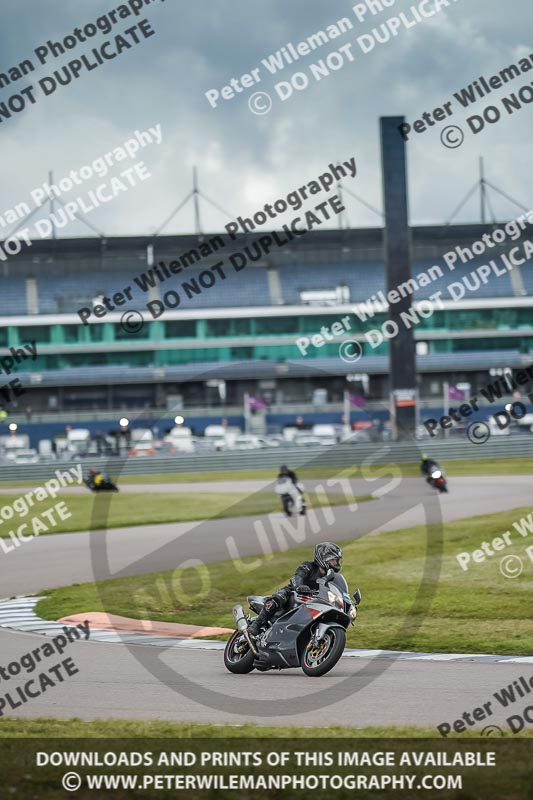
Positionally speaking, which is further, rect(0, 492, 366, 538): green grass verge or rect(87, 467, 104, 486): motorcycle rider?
rect(87, 467, 104, 486): motorcycle rider

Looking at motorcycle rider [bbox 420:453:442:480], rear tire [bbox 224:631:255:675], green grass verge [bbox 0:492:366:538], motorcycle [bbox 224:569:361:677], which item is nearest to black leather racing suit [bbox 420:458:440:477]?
motorcycle rider [bbox 420:453:442:480]

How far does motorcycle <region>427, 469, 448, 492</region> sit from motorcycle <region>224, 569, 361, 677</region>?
934 inches

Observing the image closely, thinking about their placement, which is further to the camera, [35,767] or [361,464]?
[361,464]

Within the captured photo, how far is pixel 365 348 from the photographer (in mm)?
81125

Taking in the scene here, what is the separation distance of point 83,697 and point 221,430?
198ft

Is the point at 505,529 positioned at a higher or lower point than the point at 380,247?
lower

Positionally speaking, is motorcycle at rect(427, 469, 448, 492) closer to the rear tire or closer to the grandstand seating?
the rear tire

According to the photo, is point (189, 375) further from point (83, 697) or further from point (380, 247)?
point (83, 697)

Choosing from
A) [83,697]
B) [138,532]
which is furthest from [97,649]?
[138,532]

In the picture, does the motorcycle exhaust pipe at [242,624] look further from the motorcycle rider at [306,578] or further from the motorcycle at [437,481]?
the motorcycle at [437,481]

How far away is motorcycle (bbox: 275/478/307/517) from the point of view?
2818 cm

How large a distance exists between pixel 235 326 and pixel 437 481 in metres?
48.7

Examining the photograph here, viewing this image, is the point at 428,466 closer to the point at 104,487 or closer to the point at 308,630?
the point at 104,487

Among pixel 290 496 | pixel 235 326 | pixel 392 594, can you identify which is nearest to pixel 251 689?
pixel 392 594
